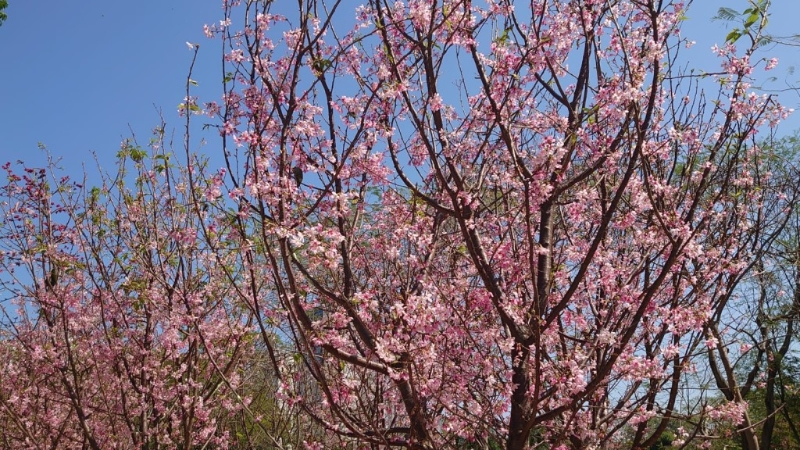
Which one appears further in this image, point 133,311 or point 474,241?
point 133,311

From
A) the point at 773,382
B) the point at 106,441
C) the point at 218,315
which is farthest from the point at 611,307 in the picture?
the point at 773,382

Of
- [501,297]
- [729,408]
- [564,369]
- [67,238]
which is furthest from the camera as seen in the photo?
[67,238]

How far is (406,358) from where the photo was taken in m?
3.75

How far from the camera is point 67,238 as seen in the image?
708cm

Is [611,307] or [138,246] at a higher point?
[138,246]

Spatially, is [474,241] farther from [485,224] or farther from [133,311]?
[133,311]

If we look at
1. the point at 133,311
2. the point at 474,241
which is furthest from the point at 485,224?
the point at 133,311

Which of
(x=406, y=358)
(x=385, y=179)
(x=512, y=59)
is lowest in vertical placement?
(x=406, y=358)

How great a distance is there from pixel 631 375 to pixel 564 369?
1.51 feet

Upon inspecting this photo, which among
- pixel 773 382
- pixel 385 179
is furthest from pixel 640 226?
pixel 773 382

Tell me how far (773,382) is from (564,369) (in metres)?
9.55

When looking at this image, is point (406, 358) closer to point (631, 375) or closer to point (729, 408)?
point (631, 375)

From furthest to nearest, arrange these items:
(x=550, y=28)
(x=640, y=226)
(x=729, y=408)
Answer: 1. (x=640, y=226)
2. (x=729, y=408)
3. (x=550, y=28)

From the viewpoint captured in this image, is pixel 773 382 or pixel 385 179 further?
pixel 773 382
